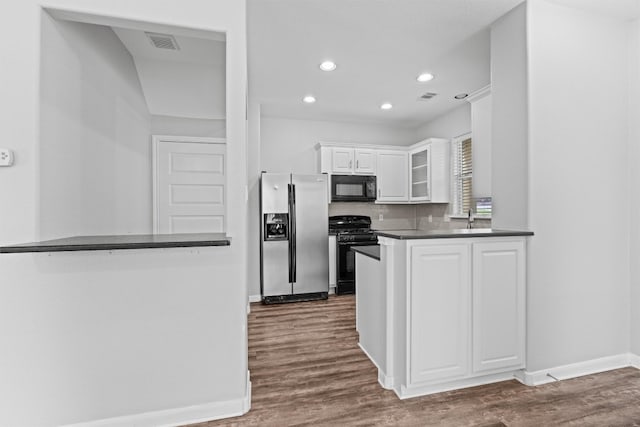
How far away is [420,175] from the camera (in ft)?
16.3

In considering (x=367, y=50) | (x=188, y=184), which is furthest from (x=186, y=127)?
(x=367, y=50)

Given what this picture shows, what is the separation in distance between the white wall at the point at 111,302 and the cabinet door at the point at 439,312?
112 cm

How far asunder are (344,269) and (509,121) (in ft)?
9.75

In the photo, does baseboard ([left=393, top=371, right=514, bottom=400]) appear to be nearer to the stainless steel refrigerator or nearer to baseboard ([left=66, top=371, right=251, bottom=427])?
baseboard ([left=66, top=371, right=251, bottom=427])

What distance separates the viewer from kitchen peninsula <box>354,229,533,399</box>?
6.58 feet

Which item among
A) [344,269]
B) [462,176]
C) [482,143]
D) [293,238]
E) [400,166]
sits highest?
[400,166]

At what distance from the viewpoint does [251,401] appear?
200cm

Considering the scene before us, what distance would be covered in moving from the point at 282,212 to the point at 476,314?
2717 mm

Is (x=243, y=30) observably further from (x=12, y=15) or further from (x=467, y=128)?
(x=467, y=128)

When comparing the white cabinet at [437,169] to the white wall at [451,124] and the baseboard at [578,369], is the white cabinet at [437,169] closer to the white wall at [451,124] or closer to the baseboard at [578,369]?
the white wall at [451,124]

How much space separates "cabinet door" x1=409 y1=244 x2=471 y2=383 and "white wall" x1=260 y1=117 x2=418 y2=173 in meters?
3.23

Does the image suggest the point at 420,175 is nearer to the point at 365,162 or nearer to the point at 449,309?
the point at 365,162

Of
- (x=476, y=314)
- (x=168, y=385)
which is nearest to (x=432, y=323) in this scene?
(x=476, y=314)

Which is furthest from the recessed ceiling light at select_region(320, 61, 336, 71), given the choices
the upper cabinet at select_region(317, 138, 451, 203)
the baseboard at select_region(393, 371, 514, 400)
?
the baseboard at select_region(393, 371, 514, 400)
